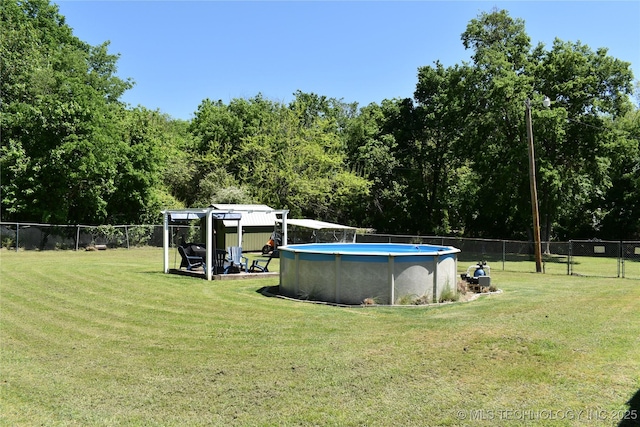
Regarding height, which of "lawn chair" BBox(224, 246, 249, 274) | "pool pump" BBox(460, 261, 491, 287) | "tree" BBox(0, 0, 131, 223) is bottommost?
"pool pump" BBox(460, 261, 491, 287)

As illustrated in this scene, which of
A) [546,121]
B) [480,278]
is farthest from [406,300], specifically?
[546,121]

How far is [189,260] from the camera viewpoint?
17.9 metres

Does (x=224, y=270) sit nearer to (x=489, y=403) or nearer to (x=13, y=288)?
(x=13, y=288)

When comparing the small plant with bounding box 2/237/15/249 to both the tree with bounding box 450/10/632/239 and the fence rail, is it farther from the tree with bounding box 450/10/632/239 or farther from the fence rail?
the tree with bounding box 450/10/632/239

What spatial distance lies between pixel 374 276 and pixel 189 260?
8.85m

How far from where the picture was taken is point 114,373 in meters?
6.39

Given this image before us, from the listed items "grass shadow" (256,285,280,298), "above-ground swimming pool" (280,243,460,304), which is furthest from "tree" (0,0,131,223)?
"above-ground swimming pool" (280,243,460,304)

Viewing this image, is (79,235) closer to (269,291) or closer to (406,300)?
(269,291)

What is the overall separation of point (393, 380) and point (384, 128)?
4152cm

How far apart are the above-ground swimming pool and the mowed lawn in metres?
0.59

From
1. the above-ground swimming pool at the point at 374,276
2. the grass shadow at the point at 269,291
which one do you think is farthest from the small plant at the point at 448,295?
the grass shadow at the point at 269,291

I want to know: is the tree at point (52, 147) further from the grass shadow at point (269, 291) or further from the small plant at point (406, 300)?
the small plant at point (406, 300)

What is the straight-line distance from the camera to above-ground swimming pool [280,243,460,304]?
445 inches

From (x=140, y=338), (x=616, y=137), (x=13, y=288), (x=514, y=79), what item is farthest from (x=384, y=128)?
(x=140, y=338)
